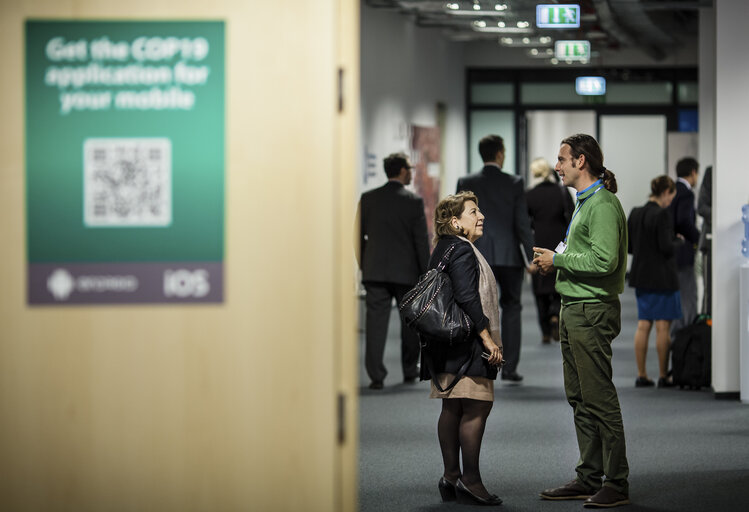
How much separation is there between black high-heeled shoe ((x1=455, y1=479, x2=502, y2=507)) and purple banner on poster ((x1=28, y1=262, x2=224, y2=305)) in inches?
107

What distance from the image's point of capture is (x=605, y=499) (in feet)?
17.5

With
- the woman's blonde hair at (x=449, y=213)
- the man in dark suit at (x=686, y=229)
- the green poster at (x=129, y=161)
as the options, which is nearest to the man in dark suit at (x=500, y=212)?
the man in dark suit at (x=686, y=229)

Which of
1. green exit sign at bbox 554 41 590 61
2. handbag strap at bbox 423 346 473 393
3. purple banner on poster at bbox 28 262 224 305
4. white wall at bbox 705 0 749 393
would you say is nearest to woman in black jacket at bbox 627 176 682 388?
white wall at bbox 705 0 749 393

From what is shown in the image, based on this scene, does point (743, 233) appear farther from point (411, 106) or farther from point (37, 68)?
point (411, 106)

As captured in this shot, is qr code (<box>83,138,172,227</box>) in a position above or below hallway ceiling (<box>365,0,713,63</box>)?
below

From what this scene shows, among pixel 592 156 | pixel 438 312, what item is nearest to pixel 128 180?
pixel 438 312

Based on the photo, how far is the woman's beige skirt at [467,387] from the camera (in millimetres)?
5250

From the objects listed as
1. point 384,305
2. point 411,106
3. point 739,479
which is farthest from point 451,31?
point 739,479

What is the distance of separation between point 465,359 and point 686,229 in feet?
16.8

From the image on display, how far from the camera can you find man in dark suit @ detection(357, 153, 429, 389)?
888 centimetres

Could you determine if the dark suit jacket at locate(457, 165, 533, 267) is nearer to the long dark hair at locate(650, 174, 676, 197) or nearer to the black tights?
the long dark hair at locate(650, 174, 676, 197)

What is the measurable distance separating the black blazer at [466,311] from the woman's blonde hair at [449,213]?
8 centimetres

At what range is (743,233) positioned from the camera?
848 centimetres

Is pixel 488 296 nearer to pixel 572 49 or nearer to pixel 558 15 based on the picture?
pixel 558 15
